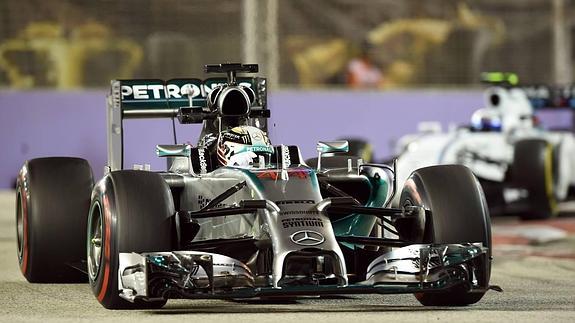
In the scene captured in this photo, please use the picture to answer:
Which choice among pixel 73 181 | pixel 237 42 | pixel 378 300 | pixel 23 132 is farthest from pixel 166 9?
pixel 378 300

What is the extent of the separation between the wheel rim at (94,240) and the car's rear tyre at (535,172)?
9.70m

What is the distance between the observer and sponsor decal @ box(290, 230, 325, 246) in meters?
9.27

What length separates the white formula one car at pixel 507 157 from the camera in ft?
62.7

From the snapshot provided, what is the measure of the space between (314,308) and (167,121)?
13516 millimetres

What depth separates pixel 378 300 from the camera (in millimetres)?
10398

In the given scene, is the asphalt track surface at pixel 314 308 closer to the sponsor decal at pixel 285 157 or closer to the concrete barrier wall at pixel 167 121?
the sponsor decal at pixel 285 157

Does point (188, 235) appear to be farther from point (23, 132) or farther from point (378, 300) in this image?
point (23, 132)

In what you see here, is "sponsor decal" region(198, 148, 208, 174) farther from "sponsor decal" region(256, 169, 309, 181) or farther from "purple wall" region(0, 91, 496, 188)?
"purple wall" region(0, 91, 496, 188)

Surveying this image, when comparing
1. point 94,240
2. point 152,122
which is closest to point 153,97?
point 94,240

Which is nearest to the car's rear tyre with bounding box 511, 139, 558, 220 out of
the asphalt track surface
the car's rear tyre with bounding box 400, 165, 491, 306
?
the asphalt track surface

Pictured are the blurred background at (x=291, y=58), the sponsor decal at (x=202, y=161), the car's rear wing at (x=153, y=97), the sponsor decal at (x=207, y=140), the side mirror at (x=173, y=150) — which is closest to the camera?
the side mirror at (x=173, y=150)

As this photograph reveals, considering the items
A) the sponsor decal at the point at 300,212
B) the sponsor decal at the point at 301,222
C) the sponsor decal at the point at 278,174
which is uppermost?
the sponsor decal at the point at 278,174

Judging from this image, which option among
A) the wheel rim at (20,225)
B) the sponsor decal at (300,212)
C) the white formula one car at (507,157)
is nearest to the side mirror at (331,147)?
the sponsor decal at (300,212)

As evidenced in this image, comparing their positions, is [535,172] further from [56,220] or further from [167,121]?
[56,220]
